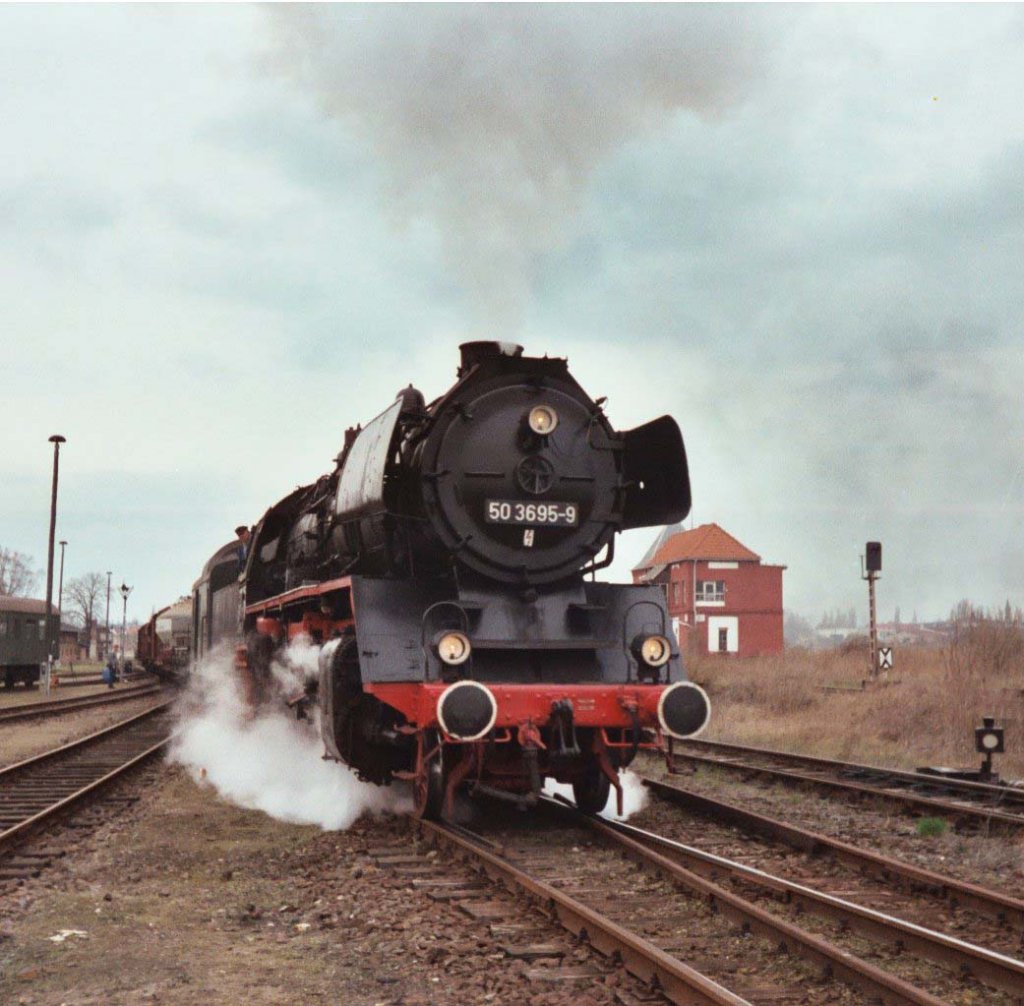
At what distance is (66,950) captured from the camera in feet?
16.1

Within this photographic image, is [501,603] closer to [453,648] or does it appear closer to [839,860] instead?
[453,648]

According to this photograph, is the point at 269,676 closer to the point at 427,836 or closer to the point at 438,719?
the point at 427,836

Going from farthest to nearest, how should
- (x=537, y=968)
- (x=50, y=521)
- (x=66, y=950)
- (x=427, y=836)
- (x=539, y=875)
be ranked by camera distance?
(x=50, y=521), (x=427, y=836), (x=539, y=875), (x=66, y=950), (x=537, y=968)

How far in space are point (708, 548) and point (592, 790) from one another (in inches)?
1721

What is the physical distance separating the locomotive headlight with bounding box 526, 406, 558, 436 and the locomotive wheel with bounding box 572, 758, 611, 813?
7.73ft

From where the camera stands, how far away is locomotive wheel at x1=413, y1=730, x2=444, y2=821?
7.02 metres

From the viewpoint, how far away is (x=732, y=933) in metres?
4.91

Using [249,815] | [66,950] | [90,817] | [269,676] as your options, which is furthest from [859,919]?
[269,676]

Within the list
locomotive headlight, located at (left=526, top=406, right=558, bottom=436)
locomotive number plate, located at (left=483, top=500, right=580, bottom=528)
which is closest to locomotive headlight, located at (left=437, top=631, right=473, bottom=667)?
locomotive number plate, located at (left=483, top=500, right=580, bottom=528)

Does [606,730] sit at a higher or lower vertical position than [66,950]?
higher

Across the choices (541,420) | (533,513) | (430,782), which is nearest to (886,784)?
(533,513)

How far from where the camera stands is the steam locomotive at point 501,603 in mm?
6914

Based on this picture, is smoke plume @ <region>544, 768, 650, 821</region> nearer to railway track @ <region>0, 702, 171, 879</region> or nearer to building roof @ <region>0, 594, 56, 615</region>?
railway track @ <region>0, 702, 171, 879</region>

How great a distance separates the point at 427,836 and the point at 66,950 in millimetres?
2649
